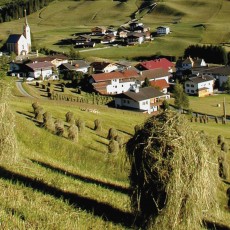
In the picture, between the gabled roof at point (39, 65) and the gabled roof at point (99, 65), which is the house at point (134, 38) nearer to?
the gabled roof at point (99, 65)

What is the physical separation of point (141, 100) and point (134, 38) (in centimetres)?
→ 6279

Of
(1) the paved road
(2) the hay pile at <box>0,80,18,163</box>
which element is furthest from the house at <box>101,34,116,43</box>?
(2) the hay pile at <box>0,80,18,163</box>

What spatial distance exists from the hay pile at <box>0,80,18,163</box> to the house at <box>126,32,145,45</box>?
107281 mm

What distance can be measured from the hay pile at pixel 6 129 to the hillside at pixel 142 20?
94.0 m

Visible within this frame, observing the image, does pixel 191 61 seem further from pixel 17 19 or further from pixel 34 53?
pixel 17 19

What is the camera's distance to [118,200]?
12.1m

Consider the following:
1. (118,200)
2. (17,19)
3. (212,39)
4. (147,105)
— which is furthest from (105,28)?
(118,200)

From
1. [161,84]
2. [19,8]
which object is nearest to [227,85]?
[161,84]

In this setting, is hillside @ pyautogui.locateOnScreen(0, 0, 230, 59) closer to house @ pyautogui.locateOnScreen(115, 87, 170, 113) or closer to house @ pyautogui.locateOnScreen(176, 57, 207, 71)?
house @ pyautogui.locateOnScreen(176, 57, 207, 71)

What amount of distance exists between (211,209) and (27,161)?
6.66 meters

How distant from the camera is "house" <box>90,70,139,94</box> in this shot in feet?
237

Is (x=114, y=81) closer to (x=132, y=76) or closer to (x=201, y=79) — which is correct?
(x=132, y=76)

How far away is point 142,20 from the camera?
150 meters

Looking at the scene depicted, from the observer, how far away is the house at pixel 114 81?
72.3 meters
